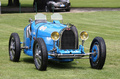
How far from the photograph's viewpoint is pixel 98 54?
1040 centimetres

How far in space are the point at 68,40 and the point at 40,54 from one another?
1004 millimetres

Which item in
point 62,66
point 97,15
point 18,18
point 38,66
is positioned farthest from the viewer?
point 97,15

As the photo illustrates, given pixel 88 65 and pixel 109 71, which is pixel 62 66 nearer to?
pixel 88 65

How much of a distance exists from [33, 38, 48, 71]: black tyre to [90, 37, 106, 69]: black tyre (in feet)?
5.02

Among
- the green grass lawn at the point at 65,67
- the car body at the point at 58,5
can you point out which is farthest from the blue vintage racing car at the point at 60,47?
the car body at the point at 58,5

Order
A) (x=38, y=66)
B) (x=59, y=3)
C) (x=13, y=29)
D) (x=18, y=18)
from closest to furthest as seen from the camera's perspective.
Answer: (x=38, y=66) → (x=13, y=29) → (x=18, y=18) → (x=59, y=3)

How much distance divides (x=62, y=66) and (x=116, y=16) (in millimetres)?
21347

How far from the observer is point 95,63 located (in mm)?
10562

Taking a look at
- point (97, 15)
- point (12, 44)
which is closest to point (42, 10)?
point (97, 15)

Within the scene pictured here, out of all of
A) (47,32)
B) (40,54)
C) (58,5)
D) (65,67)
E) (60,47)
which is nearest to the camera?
(40,54)

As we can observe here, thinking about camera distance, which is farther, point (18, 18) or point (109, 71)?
point (18, 18)

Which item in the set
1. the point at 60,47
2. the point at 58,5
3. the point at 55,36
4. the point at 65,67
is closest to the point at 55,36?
the point at 55,36

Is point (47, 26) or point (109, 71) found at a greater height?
point (47, 26)

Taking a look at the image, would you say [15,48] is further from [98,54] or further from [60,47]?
[98,54]
